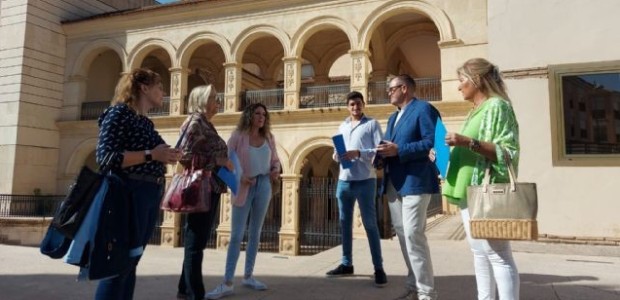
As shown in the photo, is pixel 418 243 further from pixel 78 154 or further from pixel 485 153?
pixel 78 154

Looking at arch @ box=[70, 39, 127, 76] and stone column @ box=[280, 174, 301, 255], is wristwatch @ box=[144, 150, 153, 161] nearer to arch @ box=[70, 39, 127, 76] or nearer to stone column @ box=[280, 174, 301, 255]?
stone column @ box=[280, 174, 301, 255]

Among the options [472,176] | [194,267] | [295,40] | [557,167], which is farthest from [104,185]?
[295,40]

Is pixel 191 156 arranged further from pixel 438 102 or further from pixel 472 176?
pixel 438 102

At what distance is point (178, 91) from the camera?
17172 millimetres

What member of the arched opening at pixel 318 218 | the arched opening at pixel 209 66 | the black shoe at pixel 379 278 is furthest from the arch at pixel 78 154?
the black shoe at pixel 379 278

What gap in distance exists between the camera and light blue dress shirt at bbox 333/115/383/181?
172 inches

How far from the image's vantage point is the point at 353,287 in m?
4.02

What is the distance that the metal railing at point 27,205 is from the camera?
54.2 ft

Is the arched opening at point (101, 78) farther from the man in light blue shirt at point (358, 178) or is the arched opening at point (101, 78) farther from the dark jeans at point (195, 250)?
the dark jeans at point (195, 250)

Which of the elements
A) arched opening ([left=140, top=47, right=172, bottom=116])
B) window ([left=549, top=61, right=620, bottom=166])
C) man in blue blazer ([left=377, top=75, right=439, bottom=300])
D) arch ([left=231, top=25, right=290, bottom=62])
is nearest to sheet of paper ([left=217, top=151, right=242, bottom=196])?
man in blue blazer ([left=377, top=75, right=439, bottom=300])

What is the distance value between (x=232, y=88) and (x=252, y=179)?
12.7 m

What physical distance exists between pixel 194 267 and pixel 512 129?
2.44m

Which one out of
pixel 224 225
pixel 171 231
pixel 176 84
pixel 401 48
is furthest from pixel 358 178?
pixel 401 48

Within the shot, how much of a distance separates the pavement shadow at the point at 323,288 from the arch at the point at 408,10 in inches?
407
